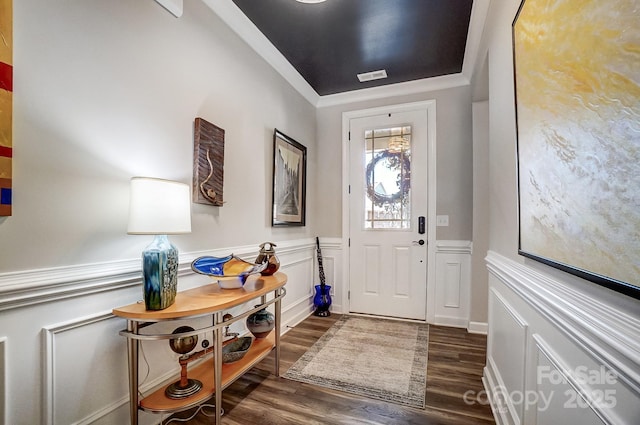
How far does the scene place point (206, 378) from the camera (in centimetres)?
168

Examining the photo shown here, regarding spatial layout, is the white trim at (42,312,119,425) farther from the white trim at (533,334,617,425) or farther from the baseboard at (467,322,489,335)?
the baseboard at (467,322,489,335)

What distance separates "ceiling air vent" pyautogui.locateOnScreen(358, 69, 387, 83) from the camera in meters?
3.16

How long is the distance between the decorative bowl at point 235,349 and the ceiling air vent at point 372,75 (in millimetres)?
2860

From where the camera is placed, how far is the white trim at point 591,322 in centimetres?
59

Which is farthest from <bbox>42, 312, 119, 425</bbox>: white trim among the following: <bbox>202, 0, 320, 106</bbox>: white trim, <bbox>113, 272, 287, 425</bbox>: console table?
<bbox>202, 0, 320, 106</bbox>: white trim

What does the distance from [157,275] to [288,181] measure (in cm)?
195

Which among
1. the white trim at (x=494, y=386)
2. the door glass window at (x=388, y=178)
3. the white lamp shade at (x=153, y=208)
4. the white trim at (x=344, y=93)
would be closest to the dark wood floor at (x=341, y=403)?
the white trim at (x=494, y=386)

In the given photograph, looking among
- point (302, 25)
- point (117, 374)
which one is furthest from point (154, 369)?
point (302, 25)

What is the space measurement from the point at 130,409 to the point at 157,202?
1024mm

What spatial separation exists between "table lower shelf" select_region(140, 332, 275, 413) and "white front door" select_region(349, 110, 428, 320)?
1687 mm

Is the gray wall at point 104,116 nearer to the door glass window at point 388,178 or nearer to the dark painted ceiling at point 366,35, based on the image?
the dark painted ceiling at point 366,35

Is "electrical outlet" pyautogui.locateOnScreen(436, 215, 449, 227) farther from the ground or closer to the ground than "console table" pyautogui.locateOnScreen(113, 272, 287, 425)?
farther from the ground

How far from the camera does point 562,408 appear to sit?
0.92 metres

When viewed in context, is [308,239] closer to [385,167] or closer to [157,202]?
[385,167]
